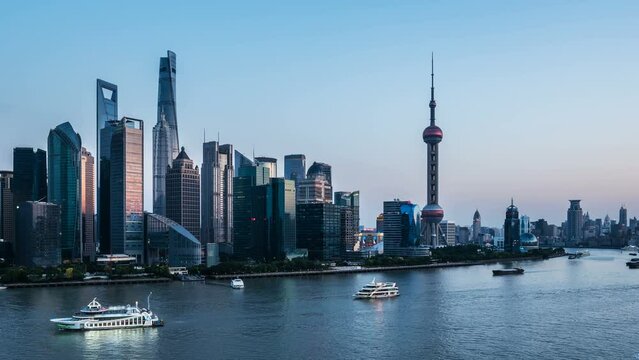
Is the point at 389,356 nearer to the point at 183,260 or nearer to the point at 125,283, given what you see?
the point at 125,283

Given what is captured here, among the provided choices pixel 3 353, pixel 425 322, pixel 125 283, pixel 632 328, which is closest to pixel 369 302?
pixel 425 322

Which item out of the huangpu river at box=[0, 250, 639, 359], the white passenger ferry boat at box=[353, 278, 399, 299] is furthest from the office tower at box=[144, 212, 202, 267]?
the white passenger ferry boat at box=[353, 278, 399, 299]

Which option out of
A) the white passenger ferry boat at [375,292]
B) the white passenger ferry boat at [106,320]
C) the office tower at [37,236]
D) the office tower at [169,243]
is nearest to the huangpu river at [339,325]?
the white passenger ferry boat at [106,320]

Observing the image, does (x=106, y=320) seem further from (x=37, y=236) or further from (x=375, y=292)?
(x=37, y=236)

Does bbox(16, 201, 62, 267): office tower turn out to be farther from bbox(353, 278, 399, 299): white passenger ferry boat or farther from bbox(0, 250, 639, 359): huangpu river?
bbox(353, 278, 399, 299): white passenger ferry boat

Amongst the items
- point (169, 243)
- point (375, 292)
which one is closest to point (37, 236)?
point (169, 243)

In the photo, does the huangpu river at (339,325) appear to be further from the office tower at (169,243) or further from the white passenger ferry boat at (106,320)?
the office tower at (169,243)

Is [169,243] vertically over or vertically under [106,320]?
over
